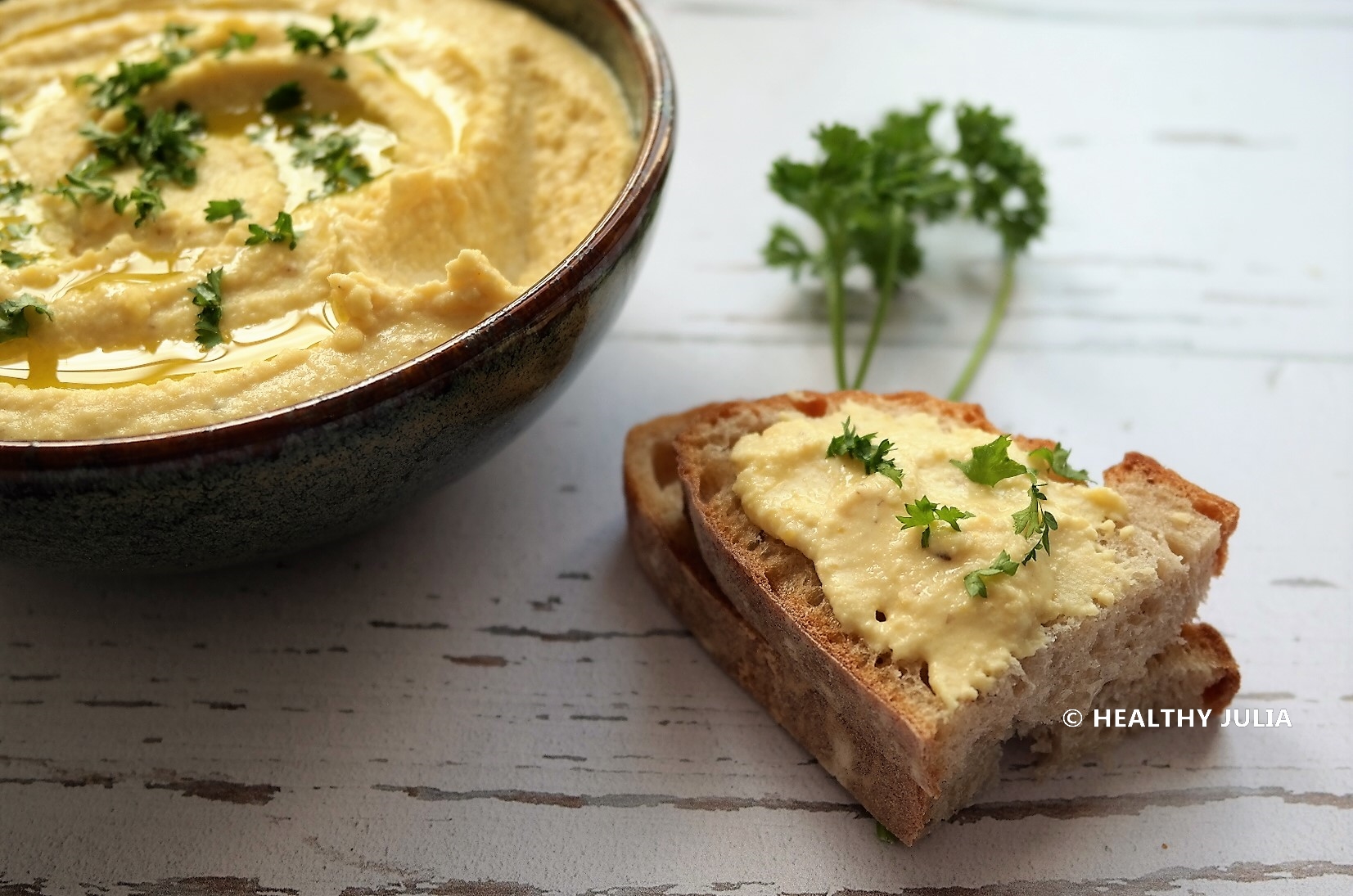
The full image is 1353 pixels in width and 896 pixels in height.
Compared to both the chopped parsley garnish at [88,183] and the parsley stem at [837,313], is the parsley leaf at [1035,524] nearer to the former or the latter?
the parsley stem at [837,313]

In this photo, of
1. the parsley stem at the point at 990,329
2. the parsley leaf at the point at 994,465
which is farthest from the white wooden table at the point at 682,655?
the parsley leaf at the point at 994,465

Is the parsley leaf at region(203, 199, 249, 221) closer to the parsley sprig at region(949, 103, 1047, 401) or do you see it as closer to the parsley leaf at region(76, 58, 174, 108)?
the parsley leaf at region(76, 58, 174, 108)

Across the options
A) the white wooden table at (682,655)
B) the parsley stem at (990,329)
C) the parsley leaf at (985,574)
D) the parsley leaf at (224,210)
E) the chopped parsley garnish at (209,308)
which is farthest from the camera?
the parsley stem at (990,329)

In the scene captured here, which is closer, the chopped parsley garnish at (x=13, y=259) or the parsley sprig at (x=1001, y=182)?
the chopped parsley garnish at (x=13, y=259)

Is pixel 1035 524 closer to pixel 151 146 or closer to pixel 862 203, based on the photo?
pixel 862 203

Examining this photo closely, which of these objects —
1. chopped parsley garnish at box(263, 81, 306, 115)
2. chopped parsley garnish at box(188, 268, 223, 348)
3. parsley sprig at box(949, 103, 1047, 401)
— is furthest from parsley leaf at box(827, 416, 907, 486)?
chopped parsley garnish at box(263, 81, 306, 115)

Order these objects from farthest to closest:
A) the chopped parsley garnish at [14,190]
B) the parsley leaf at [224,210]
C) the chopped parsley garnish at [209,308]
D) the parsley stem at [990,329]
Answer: the parsley stem at [990,329] < the chopped parsley garnish at [14,190] < the parsley leaf at [224,210] < the chopped parsley garnish at [209,308]

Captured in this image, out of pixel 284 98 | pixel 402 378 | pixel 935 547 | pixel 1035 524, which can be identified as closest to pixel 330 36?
pixel 284 98
